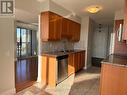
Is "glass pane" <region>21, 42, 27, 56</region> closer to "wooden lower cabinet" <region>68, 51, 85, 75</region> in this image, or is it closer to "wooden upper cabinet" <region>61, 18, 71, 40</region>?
"wooden upper cabinet" <region>61, 18, 71, 40</region>

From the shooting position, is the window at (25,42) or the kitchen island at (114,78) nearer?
the kitchen island at (114,78)

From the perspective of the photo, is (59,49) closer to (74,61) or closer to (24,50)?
(74,61)

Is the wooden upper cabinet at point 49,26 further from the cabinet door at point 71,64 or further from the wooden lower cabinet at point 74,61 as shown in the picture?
the wooden lower cabinet at point 74,61

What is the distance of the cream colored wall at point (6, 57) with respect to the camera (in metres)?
2.57

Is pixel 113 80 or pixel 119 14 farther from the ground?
pixel 119 14

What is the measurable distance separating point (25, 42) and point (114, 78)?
6776 mm

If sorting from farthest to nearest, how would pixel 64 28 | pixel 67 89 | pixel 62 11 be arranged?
pixel 64 28 < pixel 62 11 < pixel 67 89

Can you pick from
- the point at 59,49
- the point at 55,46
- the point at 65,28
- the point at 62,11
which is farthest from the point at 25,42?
the point at 62,11

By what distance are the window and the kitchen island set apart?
623 cm

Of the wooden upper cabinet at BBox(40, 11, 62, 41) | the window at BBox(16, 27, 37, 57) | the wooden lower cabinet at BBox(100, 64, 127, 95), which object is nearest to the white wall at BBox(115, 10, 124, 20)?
the wooden upper cabinet at BBox(40, 11, 62, 41)

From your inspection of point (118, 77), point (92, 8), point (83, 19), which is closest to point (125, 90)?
point (118, 77)

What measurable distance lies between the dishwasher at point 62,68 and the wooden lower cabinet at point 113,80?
1513 millimetres

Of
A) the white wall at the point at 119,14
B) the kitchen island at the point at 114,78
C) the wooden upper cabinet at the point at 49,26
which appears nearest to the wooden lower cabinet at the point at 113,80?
the kitchen island at the point at 114,78

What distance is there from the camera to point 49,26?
11.5ft
